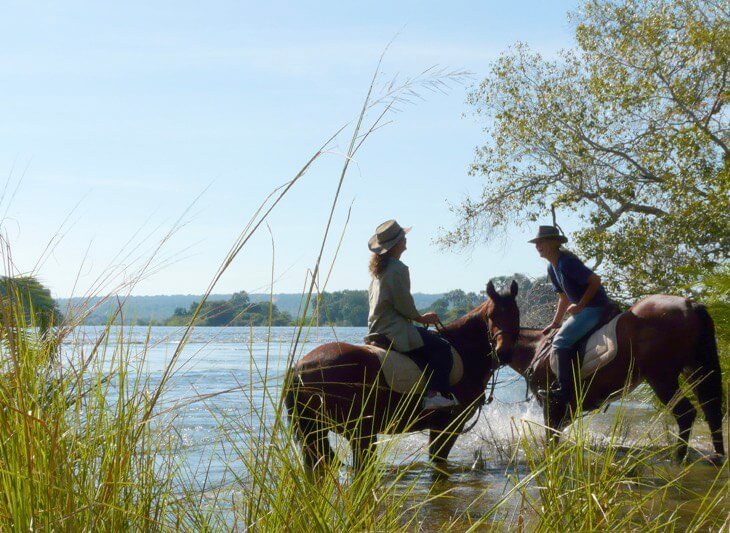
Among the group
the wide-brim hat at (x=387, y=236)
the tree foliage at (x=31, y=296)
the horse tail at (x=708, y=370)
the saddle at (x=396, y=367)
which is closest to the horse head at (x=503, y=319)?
the saddle at (x=396, y=367)

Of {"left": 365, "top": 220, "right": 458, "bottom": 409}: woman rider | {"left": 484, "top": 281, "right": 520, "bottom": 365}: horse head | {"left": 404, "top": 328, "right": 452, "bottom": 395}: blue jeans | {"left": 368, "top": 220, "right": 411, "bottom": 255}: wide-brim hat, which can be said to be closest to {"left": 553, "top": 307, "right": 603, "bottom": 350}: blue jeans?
{"left": 484, "top": 281, "right": 520, "bottom": 365}: horse head

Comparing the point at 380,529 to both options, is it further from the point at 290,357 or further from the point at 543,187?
the point at 543,187

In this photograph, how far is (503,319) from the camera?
773cm

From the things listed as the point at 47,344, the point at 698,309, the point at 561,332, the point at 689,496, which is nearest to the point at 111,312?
the point at 47,344

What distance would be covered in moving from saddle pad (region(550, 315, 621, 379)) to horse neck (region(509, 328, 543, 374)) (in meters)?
0.70

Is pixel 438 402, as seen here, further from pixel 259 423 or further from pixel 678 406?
pixel 259 423

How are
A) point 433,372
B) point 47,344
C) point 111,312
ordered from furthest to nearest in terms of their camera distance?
1. point 433,372
2. point 47,344
3. point 111,312

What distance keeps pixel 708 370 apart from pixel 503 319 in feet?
6.24

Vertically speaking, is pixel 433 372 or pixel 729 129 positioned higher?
pixel 729 129

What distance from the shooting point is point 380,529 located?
2.90 metres

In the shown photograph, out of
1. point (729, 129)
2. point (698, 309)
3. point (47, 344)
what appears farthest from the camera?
point (729, 129)

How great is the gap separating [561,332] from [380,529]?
5448 millimetres

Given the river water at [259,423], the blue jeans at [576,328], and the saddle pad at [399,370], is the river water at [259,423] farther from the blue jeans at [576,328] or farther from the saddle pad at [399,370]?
the blue jeans at [576,328]

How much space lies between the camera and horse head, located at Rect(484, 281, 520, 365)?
25.2ft
